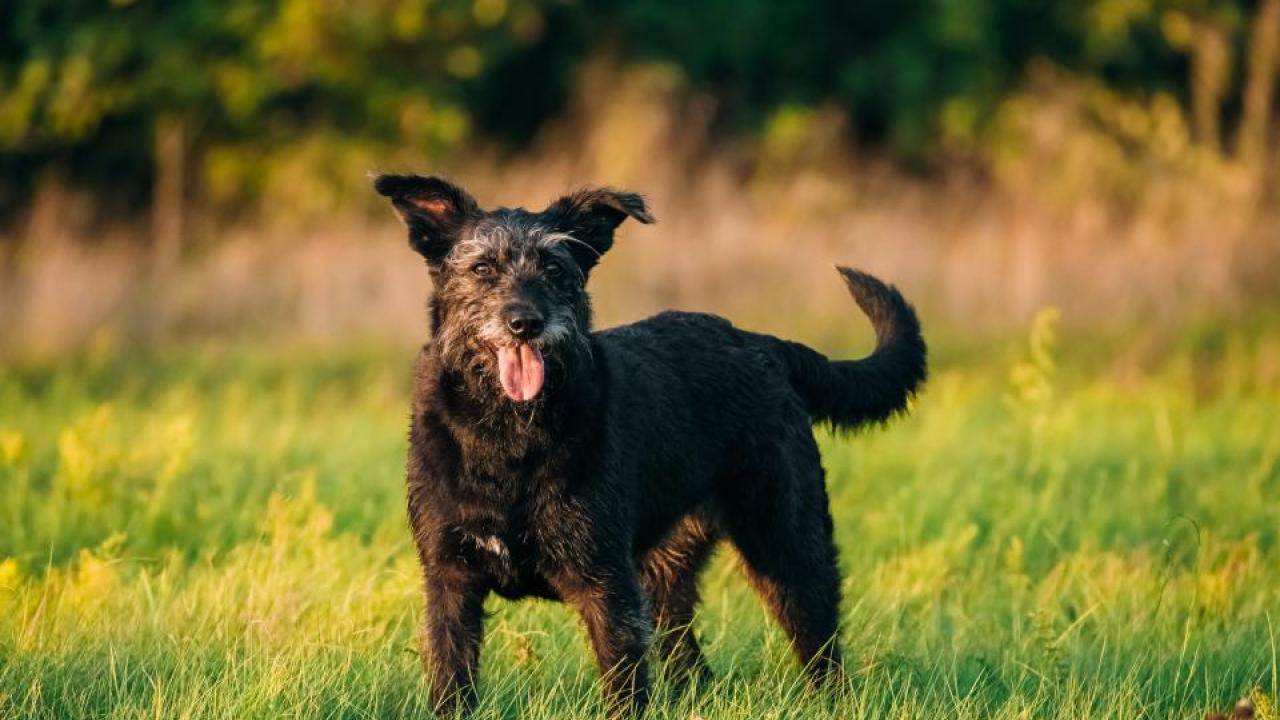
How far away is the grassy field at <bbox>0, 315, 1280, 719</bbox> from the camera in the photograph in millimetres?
5270

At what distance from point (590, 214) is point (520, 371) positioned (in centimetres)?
79

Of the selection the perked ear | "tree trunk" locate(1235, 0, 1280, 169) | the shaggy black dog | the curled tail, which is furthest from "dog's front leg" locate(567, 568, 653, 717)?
"tree trunk" locate(1235, 0, 1280, 169)

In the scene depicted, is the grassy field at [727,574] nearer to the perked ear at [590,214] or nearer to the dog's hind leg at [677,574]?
the dog's hind leg at [677,574]

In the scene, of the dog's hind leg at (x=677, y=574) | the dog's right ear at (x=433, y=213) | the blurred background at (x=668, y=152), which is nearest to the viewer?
the dog's right ear at (x=433, y=213)

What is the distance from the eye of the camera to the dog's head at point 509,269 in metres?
5.01

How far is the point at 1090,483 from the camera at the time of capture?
916cm

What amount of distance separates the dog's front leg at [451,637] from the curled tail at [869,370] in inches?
67.0

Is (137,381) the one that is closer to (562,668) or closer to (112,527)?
(112,527)

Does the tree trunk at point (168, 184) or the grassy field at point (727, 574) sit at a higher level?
the tree trunk at point (168, 184)

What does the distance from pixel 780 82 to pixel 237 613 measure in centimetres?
1831

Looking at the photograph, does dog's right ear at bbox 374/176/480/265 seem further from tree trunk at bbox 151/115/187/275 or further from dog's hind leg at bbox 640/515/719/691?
tree trunk at bbox 151/115/187/275

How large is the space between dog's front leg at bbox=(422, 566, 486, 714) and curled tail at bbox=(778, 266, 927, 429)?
67.0 inches

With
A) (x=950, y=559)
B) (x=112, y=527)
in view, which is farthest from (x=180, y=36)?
(x=950, y=559)

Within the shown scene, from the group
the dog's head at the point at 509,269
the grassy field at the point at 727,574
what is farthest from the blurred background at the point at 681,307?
the dog's head at the point at 509,269
